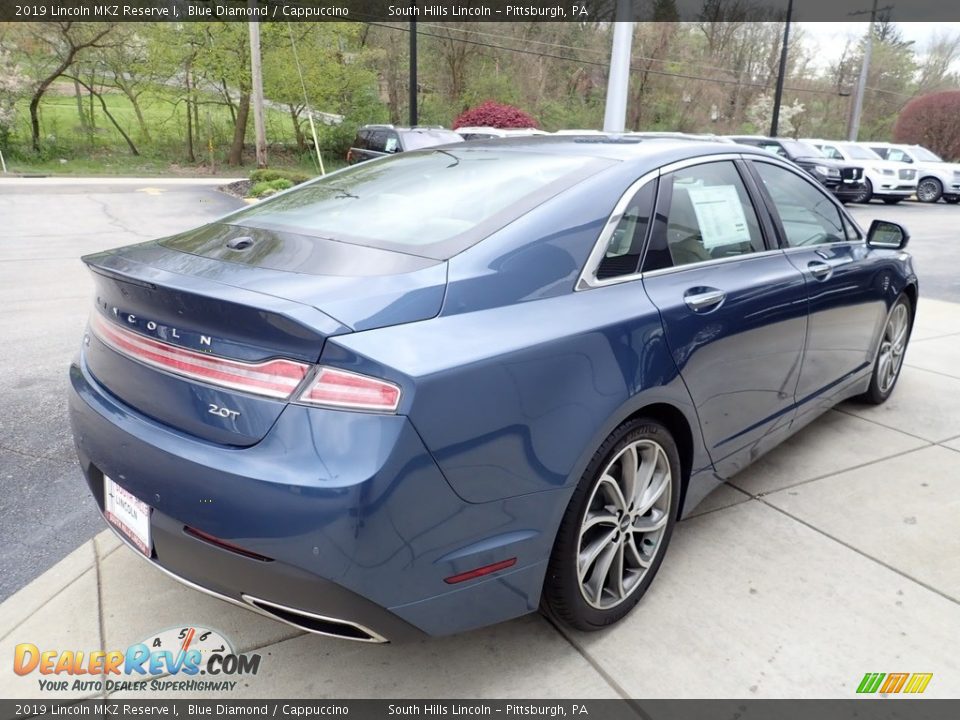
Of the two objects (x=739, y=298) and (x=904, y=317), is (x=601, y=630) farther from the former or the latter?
(x=904, y=317)

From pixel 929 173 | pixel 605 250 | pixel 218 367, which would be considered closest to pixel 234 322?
pixel 218 367

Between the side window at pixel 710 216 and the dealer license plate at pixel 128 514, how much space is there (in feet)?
6.19

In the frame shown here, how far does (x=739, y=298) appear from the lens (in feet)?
9.10

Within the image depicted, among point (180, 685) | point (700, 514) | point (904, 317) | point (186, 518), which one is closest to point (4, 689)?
point (180, 685)

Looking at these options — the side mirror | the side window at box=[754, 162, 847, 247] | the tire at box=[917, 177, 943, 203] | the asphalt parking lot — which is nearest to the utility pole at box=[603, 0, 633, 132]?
the side mirror

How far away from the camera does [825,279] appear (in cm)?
338

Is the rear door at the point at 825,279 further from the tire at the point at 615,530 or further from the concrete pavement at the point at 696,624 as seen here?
the tire at the point at 615,530

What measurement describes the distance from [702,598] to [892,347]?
2719 mm

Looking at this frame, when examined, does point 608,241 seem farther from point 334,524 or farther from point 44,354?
point 44,354

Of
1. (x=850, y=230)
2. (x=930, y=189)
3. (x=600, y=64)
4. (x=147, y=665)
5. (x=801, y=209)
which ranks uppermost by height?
(x=600, y=64)

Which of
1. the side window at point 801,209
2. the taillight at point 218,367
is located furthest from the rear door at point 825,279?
the taillight at point 218,367

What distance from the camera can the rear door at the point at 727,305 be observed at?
8.30 ft

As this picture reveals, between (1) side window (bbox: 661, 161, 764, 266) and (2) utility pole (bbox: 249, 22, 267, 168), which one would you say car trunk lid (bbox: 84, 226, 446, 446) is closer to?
(1) side window (bbox: 661, 161, 764, 266)

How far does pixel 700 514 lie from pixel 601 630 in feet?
3.30
